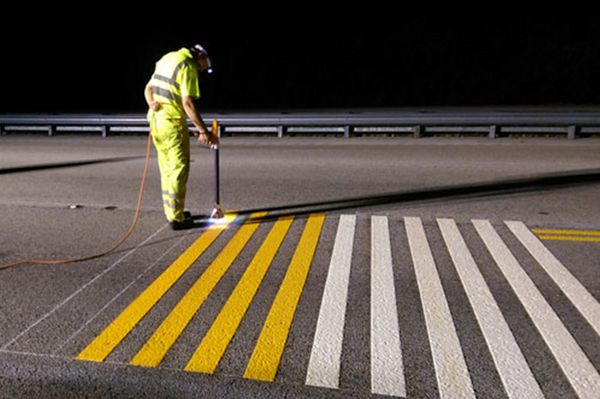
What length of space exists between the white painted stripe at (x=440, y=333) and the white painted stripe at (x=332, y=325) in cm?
57

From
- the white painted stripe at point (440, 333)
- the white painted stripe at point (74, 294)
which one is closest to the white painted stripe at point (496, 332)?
the white painted stripe at point (440, 333)

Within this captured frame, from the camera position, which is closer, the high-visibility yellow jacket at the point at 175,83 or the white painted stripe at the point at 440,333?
the white painted stripe at the point at 440,333

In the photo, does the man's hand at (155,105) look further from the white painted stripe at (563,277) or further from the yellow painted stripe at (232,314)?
the white painted stripe at (563,277)

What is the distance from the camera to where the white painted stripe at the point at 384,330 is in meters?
2.76

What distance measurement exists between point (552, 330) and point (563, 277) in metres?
1.05

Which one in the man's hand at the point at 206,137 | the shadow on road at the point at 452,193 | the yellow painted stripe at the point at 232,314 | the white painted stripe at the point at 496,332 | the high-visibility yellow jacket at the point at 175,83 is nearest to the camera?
the white painted stripe at the point at 496,332

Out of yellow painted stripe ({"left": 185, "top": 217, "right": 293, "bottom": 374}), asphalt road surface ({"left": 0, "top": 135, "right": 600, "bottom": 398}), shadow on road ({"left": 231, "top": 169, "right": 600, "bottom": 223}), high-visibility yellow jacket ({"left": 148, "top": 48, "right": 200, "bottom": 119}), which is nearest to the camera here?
asphalt road surface ({"left": 0, "top": 135, "right": 600, "bottom": 398})

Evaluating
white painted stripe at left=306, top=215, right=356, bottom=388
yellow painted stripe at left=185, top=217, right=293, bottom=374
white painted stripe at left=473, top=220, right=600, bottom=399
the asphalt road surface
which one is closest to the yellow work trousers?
the asphalt road surface

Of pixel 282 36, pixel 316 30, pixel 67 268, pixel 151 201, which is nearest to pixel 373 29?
pixel 316 30

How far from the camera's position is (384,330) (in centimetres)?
331

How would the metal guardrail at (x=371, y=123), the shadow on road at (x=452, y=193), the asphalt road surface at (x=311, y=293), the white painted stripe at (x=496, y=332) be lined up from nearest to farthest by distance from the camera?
the white painted stripe at (x=496, y=332)
the asphalt road surface at (x=311, y=293)
the shadow on road at (x=452, y=193)
the metal guardrail at (x=371, y=123)

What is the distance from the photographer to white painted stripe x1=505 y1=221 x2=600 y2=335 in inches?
139

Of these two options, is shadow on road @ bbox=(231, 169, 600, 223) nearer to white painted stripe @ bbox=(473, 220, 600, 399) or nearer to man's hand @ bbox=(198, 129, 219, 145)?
man's hand @ bbox=(198, 129, 219, 145)

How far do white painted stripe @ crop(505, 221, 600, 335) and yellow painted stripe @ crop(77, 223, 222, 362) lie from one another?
3065 millimetres
